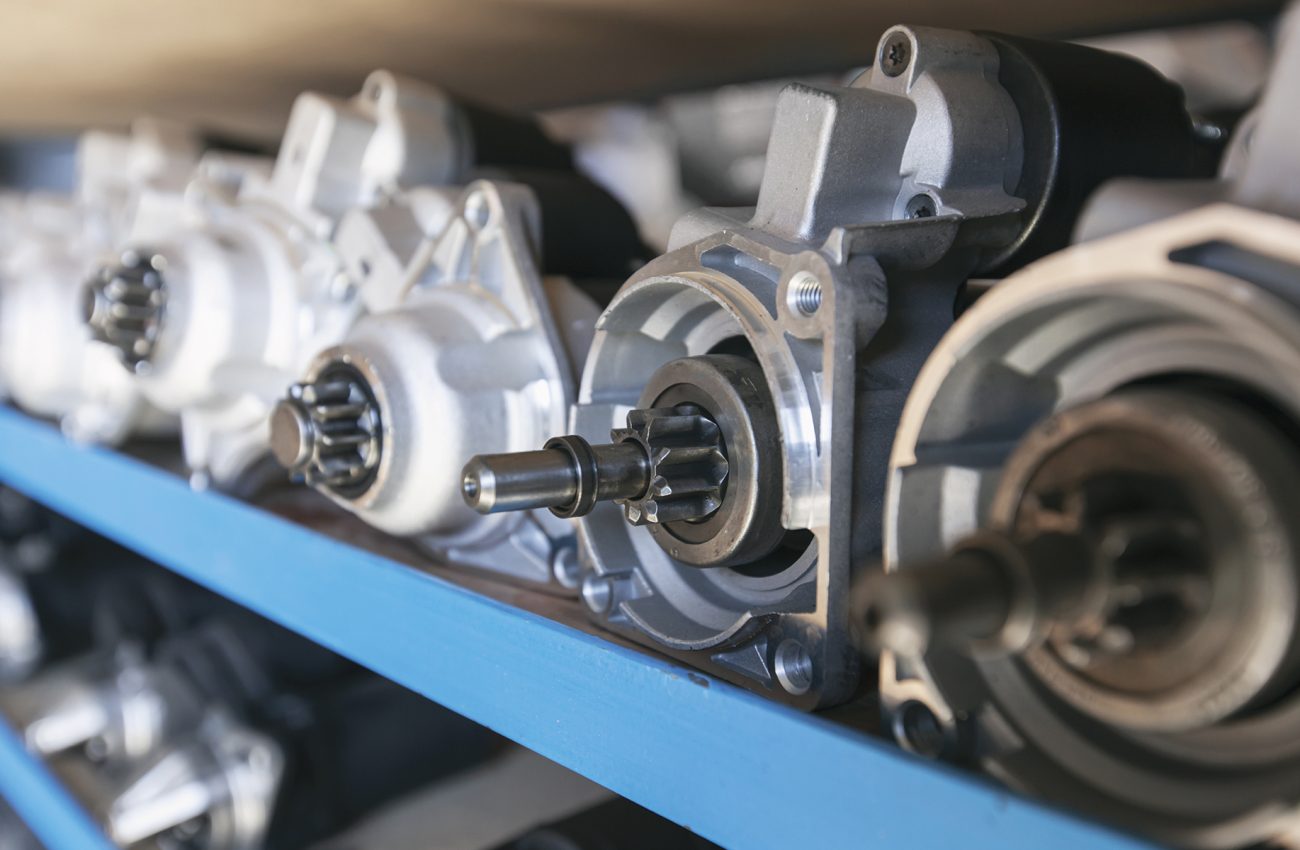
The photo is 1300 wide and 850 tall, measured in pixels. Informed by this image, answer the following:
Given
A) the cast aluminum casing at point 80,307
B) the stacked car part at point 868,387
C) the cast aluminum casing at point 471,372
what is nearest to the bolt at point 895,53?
the stacked car part at point 868,387

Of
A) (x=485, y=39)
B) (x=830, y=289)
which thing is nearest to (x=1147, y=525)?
(x=830, y=289)

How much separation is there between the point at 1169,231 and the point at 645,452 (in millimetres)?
226

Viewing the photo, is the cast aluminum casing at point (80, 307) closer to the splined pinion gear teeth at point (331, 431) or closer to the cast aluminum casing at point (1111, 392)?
the splined pinion gear teeth at point (331, 431)

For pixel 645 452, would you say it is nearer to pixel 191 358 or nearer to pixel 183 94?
pixel 191 358

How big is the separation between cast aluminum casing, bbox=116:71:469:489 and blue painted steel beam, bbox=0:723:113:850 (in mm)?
531

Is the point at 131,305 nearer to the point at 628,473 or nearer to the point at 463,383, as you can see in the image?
the point at 463,383

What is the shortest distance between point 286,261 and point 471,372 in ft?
0.93

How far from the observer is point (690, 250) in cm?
47

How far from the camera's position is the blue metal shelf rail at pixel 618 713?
350 mm

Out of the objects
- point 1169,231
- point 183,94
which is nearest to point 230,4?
point 183,94

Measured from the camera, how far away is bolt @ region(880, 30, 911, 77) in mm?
479

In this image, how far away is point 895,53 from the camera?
19.1 inches

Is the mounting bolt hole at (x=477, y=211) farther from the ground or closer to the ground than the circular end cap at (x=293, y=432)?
farther from the ground

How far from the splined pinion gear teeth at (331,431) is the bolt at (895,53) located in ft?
1.09
